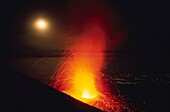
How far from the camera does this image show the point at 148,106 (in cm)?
1204

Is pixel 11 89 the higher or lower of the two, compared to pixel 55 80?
lower

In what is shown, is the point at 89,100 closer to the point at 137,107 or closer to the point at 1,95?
the point at 137,107

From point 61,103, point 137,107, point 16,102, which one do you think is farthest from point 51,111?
point 137,107

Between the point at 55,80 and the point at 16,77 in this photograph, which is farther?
the point at 55,80

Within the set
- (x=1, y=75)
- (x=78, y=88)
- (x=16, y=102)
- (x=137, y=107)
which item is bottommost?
(x=16, y=102)

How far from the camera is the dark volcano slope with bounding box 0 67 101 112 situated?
513cm

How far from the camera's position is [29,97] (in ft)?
17.8

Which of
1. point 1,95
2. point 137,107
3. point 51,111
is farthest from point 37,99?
point 137,107

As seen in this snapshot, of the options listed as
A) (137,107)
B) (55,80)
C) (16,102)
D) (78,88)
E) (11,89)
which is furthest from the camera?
(55,80)

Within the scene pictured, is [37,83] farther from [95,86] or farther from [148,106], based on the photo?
[95,86]

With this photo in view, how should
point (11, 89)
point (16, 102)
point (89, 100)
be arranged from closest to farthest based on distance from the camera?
point (16, 102)
point (11, 89)
point (89, 100)

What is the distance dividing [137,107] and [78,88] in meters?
4.77

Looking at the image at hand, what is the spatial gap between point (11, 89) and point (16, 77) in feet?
1.46

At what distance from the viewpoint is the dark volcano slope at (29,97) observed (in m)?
5.13
